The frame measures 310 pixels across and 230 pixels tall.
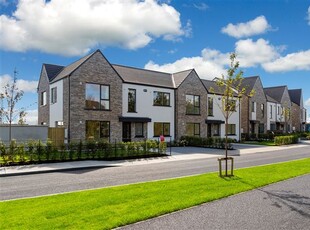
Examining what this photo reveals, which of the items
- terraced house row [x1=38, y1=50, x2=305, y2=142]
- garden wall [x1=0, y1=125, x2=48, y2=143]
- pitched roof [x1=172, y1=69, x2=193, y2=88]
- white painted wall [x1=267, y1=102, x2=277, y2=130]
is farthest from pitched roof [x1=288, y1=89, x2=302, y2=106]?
garden wall [x1=0, y1=125, x2=48, y2=143]

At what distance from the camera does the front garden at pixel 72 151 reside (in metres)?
15.1

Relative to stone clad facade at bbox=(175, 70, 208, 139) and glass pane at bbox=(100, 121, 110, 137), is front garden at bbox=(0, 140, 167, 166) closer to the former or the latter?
glass pane at bbox=(100, 121, 110, 137)

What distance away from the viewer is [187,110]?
31.7 meters

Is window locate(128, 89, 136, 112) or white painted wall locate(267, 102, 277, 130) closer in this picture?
window locate(128, 89, 136, 112)

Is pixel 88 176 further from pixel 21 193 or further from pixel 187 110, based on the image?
pixel 187 110

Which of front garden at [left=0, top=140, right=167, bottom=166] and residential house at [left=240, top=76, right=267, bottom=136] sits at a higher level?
residential house at [left=240, top=76, right=267, bottom=136]

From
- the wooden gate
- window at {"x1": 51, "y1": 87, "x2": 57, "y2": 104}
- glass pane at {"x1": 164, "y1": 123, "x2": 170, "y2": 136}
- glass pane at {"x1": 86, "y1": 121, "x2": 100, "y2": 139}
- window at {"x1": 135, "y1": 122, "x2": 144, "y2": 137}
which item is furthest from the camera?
glass pane at {"x1": 164, "y1": 123, "x2": 170, "y2": 136}

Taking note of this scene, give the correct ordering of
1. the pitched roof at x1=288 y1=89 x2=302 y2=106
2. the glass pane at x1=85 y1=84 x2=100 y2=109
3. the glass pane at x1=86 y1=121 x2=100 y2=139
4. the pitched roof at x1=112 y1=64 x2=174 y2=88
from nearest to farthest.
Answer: the glass pane at x1=86 y1=121 x2=100 y2=139
the glass pane at x1=85 y1=84 x2=100 y2=109
the pitched roof at x1=112 y1=64 x2=174 y2=88
the pitched roof at x1=288 y1=89 x2=302 y2=106

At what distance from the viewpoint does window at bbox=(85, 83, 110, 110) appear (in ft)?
79.6

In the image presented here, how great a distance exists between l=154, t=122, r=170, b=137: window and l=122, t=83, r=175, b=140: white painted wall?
1.33 ft

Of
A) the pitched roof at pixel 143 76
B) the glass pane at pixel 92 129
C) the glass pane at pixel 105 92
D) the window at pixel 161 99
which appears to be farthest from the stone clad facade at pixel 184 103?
the glass pane at pixel 92 129

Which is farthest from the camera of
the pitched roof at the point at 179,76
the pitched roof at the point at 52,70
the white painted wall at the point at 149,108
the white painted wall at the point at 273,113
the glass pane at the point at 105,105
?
the white painted wall at the point at 273,113

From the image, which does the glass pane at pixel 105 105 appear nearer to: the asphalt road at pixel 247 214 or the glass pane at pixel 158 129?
the glass pane at pixel 158 129

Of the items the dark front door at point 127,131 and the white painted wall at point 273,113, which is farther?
the white painted wall at point 273,113
